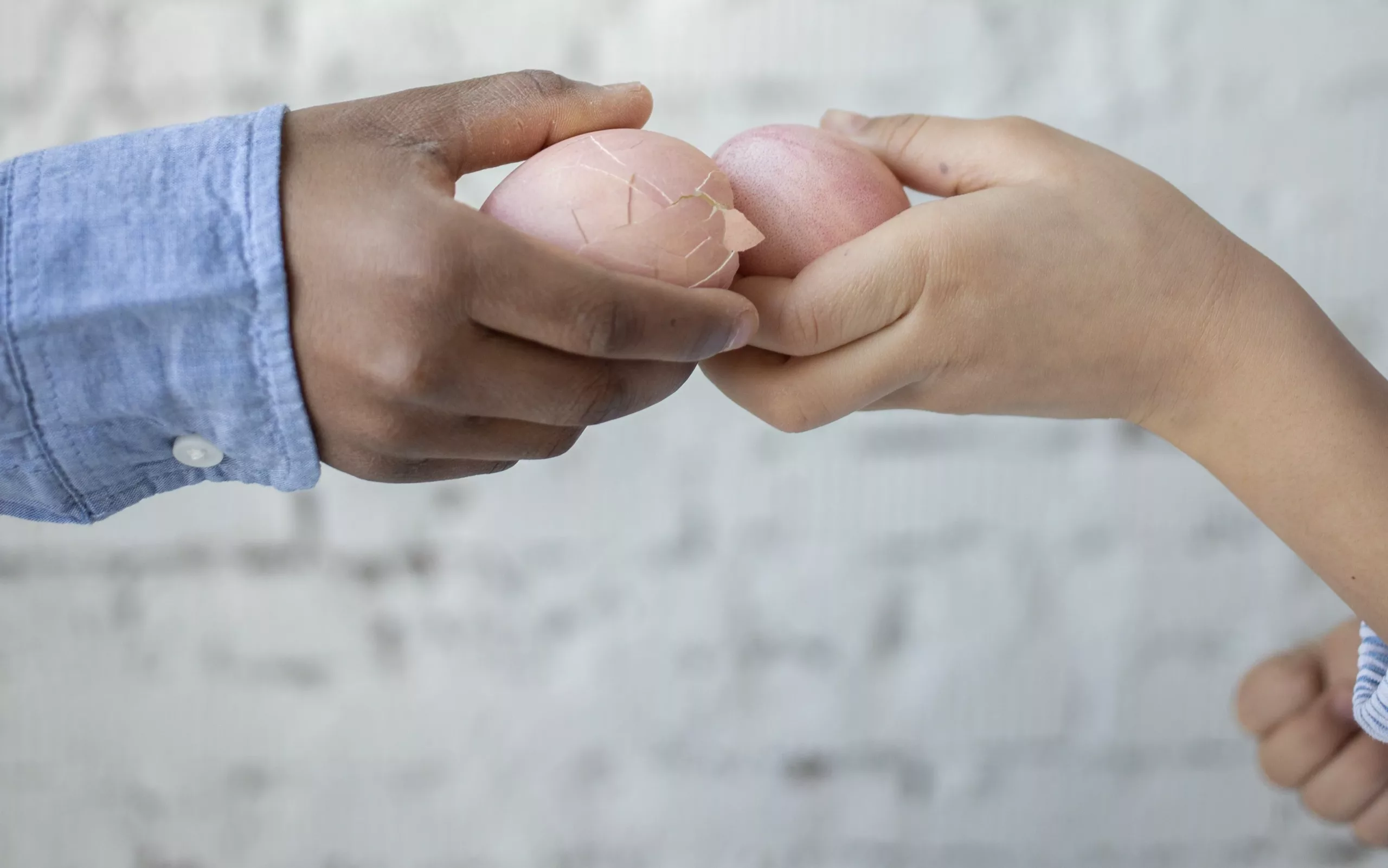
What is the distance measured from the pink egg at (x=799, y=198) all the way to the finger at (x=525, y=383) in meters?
0.09

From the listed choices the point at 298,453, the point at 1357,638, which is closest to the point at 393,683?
the point at 298,453

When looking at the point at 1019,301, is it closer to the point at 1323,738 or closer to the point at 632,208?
the point at 632,208

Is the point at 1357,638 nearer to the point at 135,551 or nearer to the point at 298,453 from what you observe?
the point at 298,453

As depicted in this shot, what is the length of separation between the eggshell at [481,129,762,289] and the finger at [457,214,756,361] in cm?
2

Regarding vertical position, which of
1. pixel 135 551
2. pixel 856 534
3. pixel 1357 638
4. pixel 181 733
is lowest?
pixel 181 733

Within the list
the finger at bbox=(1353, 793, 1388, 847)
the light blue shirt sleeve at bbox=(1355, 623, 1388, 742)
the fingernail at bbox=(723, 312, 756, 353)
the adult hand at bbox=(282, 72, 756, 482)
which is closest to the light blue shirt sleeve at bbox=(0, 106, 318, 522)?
the adult hand at bbox=(282, 72, 756, 482)

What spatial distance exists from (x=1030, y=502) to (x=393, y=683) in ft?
1.87

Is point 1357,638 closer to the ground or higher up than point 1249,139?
closer to the ground

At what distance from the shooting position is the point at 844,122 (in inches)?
22.7

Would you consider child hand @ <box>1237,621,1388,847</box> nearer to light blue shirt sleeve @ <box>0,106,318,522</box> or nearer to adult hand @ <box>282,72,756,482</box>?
adult hand @ <box>282,72,756,482</box>

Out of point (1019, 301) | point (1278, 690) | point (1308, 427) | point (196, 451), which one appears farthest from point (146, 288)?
point (1278, 690)

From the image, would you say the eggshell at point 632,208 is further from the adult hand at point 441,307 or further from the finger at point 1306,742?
the finger at point 1306,742

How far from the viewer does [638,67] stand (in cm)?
80

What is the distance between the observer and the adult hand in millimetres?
377
